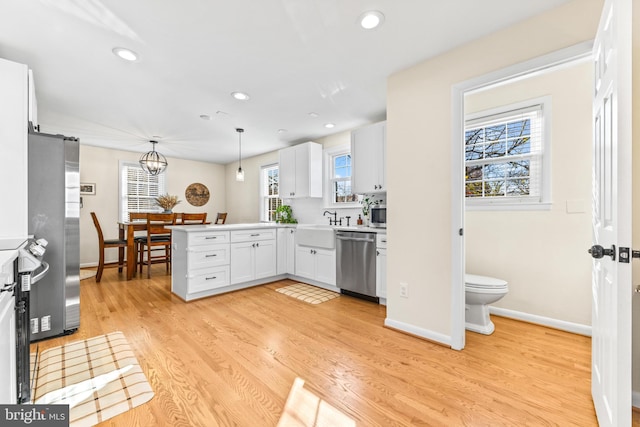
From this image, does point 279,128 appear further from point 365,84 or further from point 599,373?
point 599,373

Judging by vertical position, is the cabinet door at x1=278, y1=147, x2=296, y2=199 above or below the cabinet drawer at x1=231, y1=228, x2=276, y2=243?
above

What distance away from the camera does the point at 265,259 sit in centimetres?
420

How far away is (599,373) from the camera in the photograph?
1453mm

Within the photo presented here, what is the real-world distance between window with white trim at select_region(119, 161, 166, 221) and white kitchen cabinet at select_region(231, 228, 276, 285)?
11.4ft

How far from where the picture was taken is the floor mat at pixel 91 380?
1.57 metres

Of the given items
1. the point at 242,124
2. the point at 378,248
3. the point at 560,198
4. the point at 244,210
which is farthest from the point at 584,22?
the point at 244,210

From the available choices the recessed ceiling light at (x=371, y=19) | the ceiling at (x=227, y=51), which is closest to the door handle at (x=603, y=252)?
the ceiling at (x=227, y=51)

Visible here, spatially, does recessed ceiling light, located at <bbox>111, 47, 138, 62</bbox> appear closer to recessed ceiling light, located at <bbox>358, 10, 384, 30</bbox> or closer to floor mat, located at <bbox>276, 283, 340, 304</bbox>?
recessed ceiling light, located at <bbox>358, 10, 384, 30</bbox>

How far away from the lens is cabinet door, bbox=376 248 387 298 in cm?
327

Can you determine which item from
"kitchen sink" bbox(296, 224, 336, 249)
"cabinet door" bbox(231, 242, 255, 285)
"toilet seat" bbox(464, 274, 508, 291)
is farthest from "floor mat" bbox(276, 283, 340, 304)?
"toilet seat" bbox(464, 274, 508, 291)

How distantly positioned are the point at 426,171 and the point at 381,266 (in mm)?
1318

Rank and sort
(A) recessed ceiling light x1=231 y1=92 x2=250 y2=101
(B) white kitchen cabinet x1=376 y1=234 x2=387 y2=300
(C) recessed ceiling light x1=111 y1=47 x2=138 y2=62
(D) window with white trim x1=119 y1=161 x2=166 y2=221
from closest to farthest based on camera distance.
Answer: (C) recessed ceiling light x1=111 y1=47 x2=138 y2=62
(A) recessed ceiling light x1=231 y1=92 x2=250 y2=101
(B) white kitchen cabinet x1=376 y1=234 x2=387 y2=300
(D) window with white trim x1=119 y1=161 x2=166 y2=221

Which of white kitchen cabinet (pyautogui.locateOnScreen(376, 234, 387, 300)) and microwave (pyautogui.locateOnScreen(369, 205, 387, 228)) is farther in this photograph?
microwave (pyautogui.locateOnScreen(369, 205, 387, 228))

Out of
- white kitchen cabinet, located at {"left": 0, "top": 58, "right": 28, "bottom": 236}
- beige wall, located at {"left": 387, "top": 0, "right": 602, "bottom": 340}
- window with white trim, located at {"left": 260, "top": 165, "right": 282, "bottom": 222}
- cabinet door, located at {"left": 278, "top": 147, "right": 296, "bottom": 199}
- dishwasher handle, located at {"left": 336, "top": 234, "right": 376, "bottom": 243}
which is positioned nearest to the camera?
white kitchen cabinet, located at {"left": 0, "top": 58, "right": 28, "bottom": 236}
